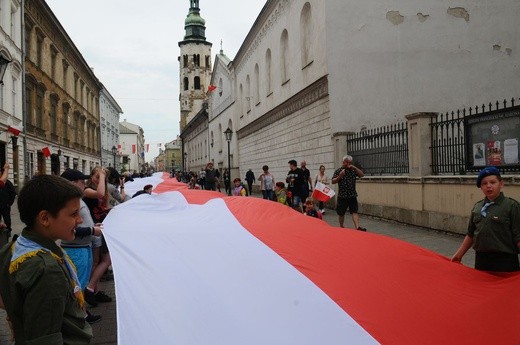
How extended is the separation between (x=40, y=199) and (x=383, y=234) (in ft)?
31.7

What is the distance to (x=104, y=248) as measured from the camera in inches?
238

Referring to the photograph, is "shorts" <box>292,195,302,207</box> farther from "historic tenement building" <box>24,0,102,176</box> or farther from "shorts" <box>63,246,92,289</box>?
"historic tenement building" <box>24,0,102,176</box>

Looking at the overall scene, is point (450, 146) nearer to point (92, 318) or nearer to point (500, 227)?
point (500, 227)

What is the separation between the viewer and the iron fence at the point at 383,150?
1249 cm

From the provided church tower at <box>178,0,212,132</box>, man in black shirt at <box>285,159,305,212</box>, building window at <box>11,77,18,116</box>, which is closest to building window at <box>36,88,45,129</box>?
building window at <box>11,77,18,116</box>

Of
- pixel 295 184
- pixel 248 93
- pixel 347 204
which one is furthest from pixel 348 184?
pixel 248 93

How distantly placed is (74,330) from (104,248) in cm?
→ 437

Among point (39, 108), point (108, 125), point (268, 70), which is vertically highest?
point (108, 125)

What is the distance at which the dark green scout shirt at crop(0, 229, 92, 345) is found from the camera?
1.71 m

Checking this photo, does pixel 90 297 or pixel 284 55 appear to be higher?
pixel 284 55

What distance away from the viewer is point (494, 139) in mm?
9242

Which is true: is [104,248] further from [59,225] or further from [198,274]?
[59,225]

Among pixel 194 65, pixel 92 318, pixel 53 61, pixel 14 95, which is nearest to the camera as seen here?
pixel 92 318

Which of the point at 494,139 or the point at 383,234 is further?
the point at 383,234
